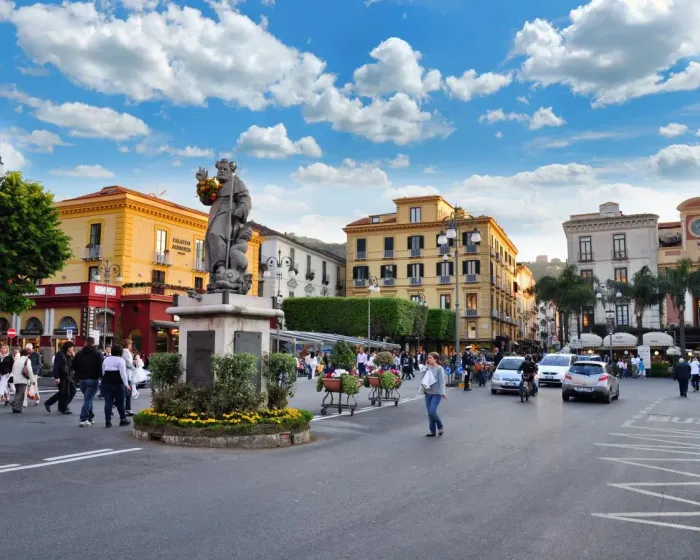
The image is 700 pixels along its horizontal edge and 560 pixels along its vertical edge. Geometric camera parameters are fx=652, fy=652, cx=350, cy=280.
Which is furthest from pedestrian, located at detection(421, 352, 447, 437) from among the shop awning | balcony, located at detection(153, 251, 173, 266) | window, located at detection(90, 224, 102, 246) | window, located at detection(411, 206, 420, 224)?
window, located at detection(411, 206, 420, 224)

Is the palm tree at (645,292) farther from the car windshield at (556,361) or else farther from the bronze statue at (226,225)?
the bronze statue at (226,225)

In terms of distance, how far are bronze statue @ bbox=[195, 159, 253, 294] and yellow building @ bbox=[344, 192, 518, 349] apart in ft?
177

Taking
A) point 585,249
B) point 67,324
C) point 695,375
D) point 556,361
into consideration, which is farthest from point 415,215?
point 695,375

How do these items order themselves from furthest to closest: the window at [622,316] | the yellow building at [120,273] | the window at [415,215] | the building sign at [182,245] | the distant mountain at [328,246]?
the distant mountain at [328,246], the window at [415,215], the window at [622,316], the building sign at [182,245], the yellow building at [120,273]

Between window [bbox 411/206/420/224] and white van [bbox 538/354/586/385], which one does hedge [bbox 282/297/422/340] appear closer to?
window [bbox 411/206/420/224]

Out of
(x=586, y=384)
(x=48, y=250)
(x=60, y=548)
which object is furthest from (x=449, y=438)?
(x=48, y=250)

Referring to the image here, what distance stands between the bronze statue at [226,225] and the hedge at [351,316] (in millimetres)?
44844

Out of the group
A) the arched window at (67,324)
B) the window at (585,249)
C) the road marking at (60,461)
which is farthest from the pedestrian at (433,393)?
the window at (585,249)

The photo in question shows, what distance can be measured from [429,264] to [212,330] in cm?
5867

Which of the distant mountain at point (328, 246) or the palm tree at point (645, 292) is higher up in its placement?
the distant mountain at point (328, 246)

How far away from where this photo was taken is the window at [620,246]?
6681 centimetres

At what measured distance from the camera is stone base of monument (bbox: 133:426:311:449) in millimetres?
10516

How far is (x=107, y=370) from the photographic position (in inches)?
505

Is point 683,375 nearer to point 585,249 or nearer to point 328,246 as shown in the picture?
point 585,249
